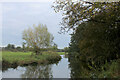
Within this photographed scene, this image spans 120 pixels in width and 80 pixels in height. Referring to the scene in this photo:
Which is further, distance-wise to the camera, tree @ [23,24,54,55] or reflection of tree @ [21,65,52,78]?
tree @ [23,24,54,55]

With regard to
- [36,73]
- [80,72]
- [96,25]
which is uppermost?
[96,25]

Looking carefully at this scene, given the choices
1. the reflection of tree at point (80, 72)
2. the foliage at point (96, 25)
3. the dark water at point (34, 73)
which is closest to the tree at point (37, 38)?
the dark water at point (34, 73)

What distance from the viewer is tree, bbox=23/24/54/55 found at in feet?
82.1

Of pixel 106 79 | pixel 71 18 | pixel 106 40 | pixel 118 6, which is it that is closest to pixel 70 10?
pixel 71 18

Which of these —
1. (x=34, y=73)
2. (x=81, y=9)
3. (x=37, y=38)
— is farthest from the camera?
(x=37, y=38)

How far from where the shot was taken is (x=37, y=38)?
2506 cm

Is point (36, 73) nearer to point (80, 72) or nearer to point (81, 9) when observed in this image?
point (80, 72)

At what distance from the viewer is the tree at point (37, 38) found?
25016 millimetres

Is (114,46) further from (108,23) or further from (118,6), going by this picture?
(118,6)

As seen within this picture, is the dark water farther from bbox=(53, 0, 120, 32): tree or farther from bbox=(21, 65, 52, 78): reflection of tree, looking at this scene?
bbox=(53, 0, 120, 32): tree

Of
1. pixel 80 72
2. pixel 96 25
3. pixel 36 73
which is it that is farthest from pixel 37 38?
pixel 96 25

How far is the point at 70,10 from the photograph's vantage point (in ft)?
25.8

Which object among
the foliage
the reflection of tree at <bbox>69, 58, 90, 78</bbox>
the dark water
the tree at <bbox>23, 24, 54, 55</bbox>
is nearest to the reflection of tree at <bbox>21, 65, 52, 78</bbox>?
the dark water

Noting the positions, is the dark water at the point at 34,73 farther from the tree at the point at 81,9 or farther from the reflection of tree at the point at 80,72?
the tree at the point at 81,9
